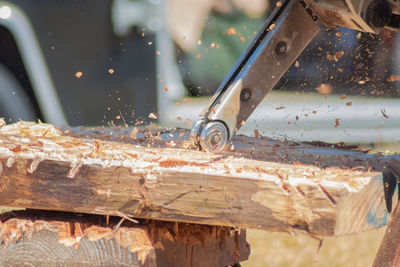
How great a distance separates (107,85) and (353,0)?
329 centimetres

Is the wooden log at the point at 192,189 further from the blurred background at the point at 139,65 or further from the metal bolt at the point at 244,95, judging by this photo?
the blurred background at the point at 139,65

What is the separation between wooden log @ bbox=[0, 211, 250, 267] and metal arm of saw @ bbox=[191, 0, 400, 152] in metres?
0.55

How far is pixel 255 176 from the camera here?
3.34 ft

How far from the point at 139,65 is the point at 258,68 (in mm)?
2873

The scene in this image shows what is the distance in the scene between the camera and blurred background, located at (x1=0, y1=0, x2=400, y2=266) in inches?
168

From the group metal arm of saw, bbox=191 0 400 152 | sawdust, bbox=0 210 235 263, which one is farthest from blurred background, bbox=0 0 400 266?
sawdust, bbox=0 210 235 263

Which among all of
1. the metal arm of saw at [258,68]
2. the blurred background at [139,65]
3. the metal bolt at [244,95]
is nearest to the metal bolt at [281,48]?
the metal arm of saw at [258,68]

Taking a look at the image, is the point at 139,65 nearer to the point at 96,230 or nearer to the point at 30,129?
the point at 30,129

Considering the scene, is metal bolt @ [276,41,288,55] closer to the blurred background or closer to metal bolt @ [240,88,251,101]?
metal bolt @ [240,88,251,101]

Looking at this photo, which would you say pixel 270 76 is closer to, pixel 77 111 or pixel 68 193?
pixel 68 193

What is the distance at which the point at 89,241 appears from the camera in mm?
1153

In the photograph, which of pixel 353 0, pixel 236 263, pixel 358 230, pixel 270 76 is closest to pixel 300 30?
pixel 270 76

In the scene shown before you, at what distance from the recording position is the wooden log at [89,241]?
1142 mm

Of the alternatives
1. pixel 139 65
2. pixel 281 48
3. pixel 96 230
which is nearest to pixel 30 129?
pixel 96 230
